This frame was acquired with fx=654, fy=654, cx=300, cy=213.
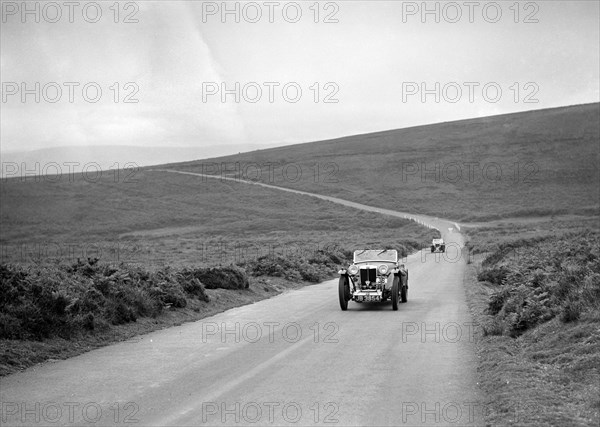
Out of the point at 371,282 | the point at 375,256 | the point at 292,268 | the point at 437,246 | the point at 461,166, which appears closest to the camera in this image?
the point at 371,282

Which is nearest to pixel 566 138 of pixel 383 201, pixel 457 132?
pixel 457 132

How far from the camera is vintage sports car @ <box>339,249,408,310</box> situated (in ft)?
65.3

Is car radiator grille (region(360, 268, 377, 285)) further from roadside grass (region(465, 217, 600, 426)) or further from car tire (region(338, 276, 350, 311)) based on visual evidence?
roadside grass (region(465, 217, 600, 426))

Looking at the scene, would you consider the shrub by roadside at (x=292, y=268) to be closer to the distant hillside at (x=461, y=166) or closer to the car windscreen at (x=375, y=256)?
the car windscreen at (x=375, y=256)

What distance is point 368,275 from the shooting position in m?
20.7

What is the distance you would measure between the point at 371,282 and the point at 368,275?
0.25 meters

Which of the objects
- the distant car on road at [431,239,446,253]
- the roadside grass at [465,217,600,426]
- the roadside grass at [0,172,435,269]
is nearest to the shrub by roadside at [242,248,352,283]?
the roadside grass at [465,217,600,426]

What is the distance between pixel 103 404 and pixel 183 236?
79667 mm

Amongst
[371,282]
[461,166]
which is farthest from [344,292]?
[461,166]

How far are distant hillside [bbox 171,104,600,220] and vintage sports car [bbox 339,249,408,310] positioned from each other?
85402mm

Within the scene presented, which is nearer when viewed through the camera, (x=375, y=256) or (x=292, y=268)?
(x=375, y=256)

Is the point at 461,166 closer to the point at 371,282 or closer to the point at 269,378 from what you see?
the point at 371,282

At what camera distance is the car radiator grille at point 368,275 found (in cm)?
2059

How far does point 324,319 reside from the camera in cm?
1797
